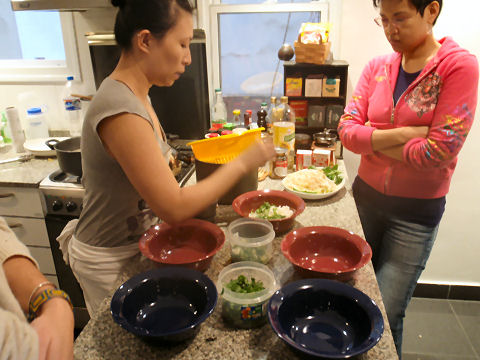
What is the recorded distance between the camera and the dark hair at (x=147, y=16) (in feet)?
3.36

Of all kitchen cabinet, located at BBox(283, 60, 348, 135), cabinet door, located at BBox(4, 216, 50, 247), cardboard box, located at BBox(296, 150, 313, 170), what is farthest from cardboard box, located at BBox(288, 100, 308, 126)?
cabinet door, located at BBox(4, 216, 50, 247)

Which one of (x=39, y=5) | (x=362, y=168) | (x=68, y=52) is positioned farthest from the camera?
(x=68, y=52)

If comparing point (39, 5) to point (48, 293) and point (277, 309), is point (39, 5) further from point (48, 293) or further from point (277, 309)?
point (277, 309)

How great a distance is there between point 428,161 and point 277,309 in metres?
0.83

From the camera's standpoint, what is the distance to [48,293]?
83cm

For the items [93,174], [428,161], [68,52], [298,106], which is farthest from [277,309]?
[68,52]

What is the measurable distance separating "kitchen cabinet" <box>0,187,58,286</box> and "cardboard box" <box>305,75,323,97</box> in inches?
61.0

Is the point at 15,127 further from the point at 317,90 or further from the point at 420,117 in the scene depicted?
the point at 420,117

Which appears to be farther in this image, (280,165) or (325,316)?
(280,165)

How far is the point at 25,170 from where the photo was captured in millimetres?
2246

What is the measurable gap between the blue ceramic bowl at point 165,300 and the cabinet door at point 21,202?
4.56ft

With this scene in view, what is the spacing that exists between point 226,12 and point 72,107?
116 cm

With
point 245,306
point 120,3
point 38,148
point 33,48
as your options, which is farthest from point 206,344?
point 33,48

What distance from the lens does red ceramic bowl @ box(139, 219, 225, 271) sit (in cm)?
119
